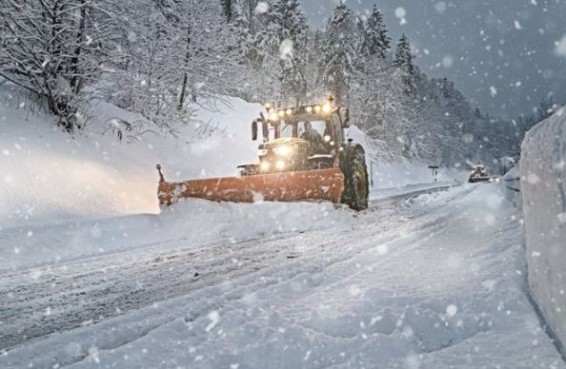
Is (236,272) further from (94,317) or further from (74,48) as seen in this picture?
(74,48)

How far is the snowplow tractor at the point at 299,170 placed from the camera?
Result: 9.22m

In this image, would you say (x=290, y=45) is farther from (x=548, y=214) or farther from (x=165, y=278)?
(x=548, y=214)

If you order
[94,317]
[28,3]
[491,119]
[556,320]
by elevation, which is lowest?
[94,317]

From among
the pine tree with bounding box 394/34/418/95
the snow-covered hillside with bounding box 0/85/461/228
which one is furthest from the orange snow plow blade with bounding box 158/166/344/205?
the pine tree with bounding box 394/34/418/95

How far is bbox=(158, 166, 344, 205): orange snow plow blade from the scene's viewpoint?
9.12m

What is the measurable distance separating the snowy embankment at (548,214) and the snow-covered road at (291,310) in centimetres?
18

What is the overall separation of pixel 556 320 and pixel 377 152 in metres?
43.5

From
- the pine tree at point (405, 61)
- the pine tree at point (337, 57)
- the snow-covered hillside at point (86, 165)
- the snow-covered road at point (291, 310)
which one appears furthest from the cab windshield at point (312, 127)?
the pine tree at point (405, 61)

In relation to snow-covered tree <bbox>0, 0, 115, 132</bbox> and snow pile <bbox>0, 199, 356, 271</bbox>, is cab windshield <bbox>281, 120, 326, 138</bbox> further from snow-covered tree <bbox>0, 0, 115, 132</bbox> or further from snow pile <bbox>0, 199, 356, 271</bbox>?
snow-covered tree <bbox>0, 0, 115, 132</bbox>

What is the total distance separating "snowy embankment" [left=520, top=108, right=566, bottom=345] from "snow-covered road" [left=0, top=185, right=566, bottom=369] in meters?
0.18

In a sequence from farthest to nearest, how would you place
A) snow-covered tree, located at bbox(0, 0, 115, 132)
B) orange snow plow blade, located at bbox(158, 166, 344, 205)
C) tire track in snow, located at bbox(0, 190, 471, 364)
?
snow-covered tree, located at bbox(0, 0, 115, 132)
orange snow plow blade, located at bbox(158, 166, 344, 205)
tire track in snow, located at bbox(0, 190, 471, 364)

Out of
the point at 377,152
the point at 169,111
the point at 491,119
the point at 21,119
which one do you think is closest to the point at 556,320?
the point at 21,119

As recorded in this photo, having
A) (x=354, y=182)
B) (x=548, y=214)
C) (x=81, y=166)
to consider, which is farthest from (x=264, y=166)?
(x=548, y=214)

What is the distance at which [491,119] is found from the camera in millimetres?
111188
